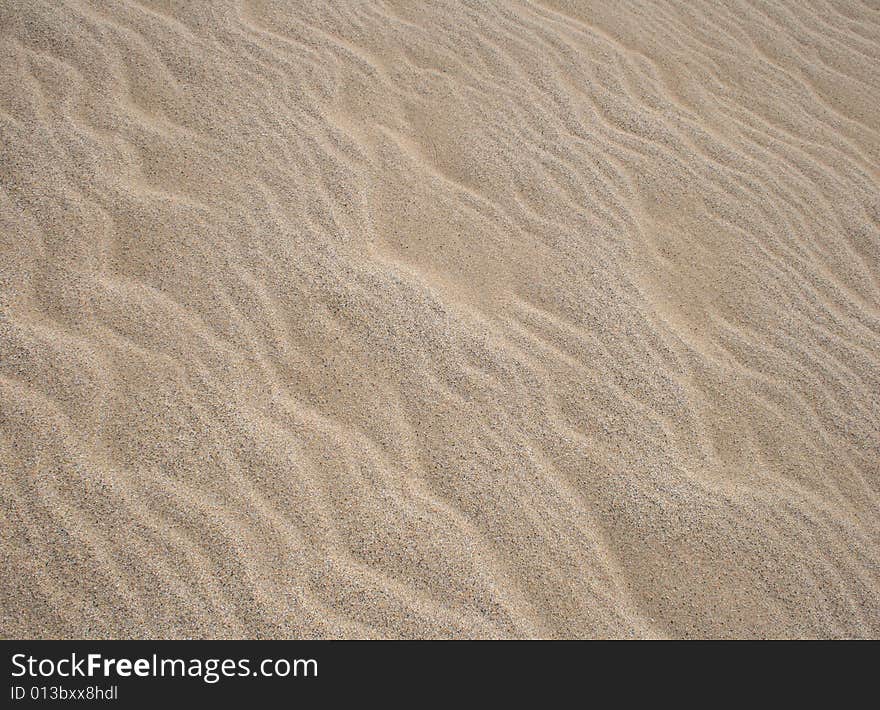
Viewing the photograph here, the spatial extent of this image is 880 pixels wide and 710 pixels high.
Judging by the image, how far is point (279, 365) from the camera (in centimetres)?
245

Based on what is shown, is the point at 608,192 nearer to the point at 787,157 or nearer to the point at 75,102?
the point at 787,157

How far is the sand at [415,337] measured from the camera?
2.10m

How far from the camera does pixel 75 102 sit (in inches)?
118

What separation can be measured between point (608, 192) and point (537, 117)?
1.99ft

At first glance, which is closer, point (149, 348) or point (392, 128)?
point (149, 348)

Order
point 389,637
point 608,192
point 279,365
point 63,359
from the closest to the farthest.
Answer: point 389,637 < point 63,359 < point 279,365 < point 608,192

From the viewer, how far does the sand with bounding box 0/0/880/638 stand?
2102 mm

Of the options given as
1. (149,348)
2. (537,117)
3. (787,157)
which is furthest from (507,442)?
(787,157)

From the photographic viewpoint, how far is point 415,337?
2.59 meters
